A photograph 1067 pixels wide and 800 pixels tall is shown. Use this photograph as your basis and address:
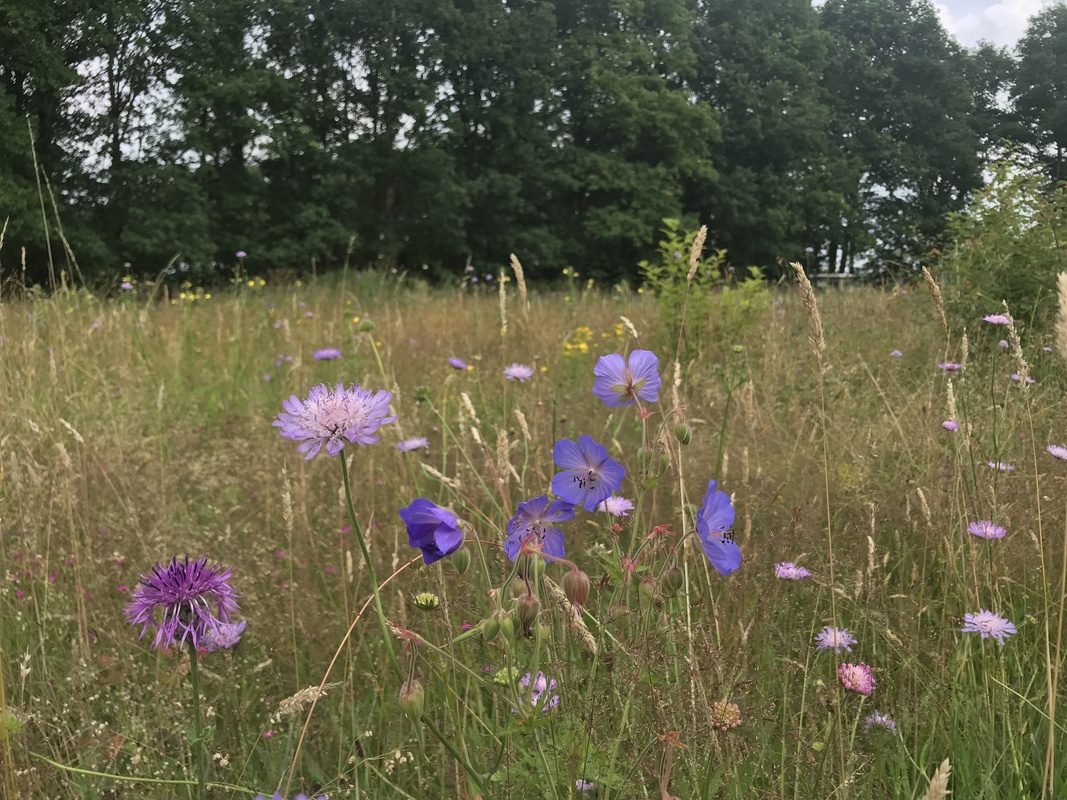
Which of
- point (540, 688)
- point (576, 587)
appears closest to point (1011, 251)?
point (540, 688)

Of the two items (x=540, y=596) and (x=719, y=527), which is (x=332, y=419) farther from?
(x=719, y=527)

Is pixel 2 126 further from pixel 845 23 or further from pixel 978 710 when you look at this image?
pixel 845 23

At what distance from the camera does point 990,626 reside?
4.48 feet

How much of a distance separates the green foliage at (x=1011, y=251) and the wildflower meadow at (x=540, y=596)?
969mm

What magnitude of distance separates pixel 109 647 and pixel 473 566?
2.66ft

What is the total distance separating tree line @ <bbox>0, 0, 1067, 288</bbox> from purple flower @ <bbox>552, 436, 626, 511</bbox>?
1015cm

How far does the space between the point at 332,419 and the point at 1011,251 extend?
4694 millimetres

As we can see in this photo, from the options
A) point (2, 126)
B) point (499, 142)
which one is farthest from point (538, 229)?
point (2, 126)

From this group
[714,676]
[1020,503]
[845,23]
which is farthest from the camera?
[845,23]

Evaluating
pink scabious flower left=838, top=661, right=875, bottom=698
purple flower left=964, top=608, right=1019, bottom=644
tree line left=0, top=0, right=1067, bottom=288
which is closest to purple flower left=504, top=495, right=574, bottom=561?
pink scabious flower left=838, top=661, right=875, bottom=698

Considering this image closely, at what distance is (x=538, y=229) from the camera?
19.8m

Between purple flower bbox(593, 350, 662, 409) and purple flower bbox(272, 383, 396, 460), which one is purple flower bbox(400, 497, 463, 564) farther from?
purple flower bbox(593, 350, 662, 409)

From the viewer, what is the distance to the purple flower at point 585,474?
35.6 inches

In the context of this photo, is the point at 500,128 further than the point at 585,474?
Yes
